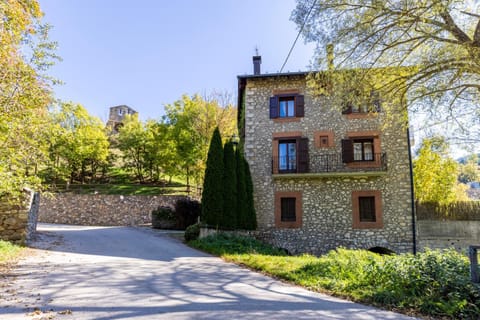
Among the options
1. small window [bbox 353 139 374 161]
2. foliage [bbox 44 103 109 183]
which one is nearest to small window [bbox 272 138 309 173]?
small window [bbox 353 139 374 161]

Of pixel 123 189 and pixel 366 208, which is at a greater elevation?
pixel 123 189

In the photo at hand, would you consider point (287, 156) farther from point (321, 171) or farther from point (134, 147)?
point (134, 147)

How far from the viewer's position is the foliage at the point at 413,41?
6602 mm

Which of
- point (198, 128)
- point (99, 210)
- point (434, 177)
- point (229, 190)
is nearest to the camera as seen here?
point (229, 190)

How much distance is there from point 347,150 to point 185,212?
388 inches

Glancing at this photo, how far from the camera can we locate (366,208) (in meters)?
14.3

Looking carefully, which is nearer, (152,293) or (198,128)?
(152,293)

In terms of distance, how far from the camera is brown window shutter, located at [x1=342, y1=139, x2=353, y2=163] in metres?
14.3

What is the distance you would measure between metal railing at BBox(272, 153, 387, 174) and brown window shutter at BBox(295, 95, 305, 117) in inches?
84.1

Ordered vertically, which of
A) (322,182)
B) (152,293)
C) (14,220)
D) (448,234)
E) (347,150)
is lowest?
(448,234)

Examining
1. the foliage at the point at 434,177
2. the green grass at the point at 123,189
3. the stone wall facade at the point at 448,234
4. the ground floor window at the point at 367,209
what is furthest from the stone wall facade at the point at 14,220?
the foliage at the point at 434,177

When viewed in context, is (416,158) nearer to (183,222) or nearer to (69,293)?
(183,222)

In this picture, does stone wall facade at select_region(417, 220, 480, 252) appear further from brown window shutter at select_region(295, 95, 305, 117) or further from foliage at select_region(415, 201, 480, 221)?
brown window shutter at select_region(295, 95, 305, 117)

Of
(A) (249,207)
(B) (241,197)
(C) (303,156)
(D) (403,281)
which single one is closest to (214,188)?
(B) (241,197)
